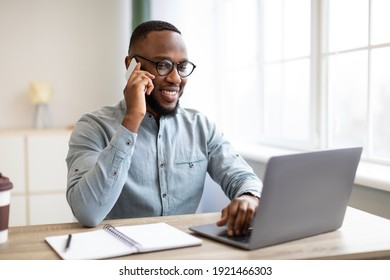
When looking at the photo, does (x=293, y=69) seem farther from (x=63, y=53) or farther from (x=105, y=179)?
(x=63, y=53)

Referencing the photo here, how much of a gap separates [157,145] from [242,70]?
175 centimetres

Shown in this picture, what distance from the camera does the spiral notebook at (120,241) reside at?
42.0 inches

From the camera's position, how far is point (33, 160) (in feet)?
11.5

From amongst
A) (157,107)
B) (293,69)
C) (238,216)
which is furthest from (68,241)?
(293,69)

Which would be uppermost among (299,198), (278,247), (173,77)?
(173,77)

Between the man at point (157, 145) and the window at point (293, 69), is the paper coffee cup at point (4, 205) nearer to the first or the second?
the man at point (157, 145)

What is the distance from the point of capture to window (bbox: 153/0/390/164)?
2.15 metres

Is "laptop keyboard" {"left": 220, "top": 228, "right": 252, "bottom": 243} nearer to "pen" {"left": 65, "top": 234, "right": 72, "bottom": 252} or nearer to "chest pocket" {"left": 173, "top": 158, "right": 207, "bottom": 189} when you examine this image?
"pen" {"left": 65, "top": 234, "right": 72, "bottom": 252}

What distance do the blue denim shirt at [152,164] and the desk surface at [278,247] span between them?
7.2 inches

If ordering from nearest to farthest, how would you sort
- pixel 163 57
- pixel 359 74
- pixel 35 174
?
pixel 163 57 < pixel 359 74 < pixel 35 174

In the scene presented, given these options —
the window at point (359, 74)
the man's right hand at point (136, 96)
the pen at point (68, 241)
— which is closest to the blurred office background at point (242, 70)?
the window at point (359, 74)

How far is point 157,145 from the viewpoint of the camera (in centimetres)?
179
